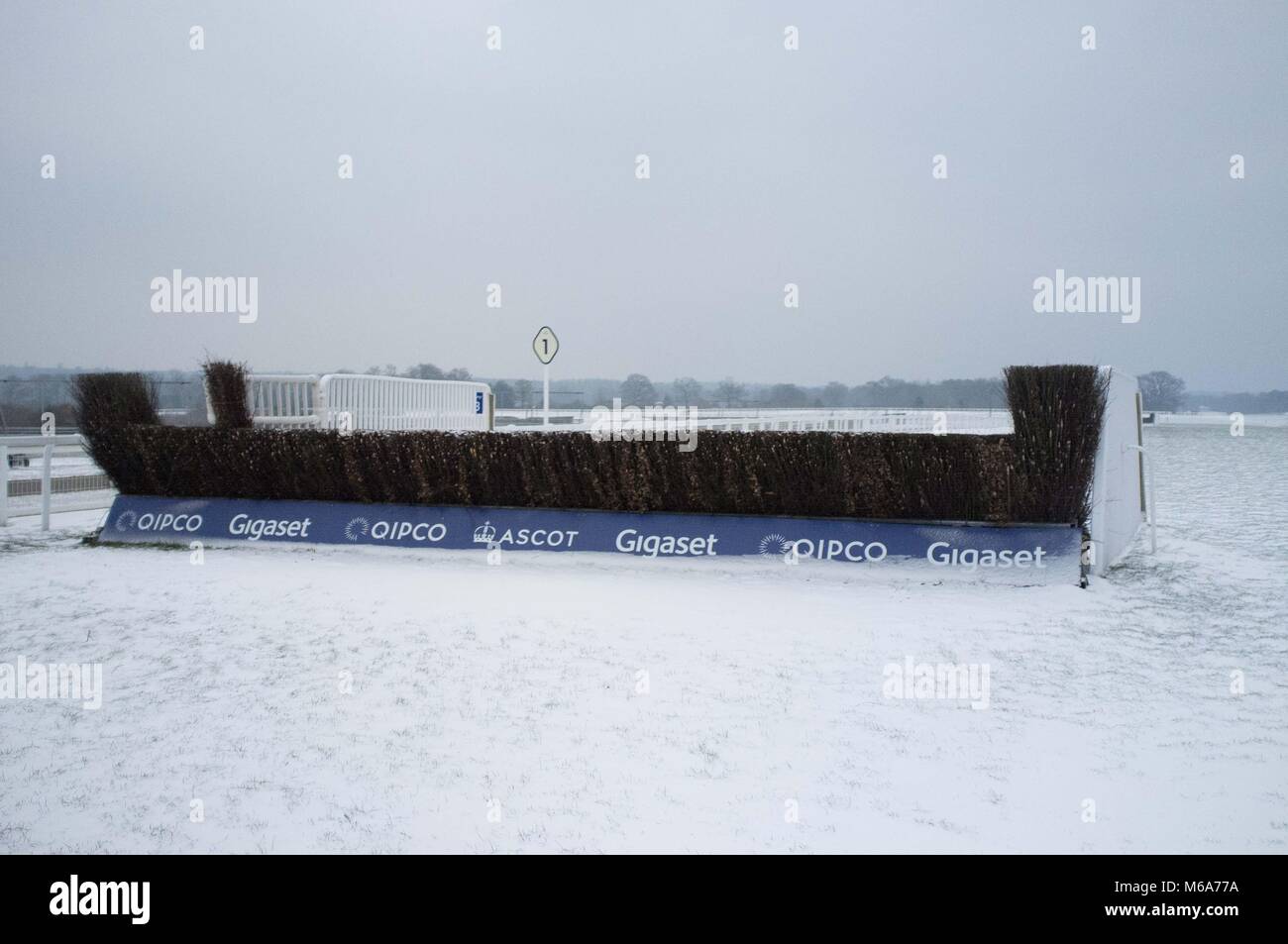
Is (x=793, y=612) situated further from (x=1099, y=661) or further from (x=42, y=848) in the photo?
(x=42, y=848)

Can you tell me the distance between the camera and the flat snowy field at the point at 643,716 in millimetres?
3848

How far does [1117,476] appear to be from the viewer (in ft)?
34.1

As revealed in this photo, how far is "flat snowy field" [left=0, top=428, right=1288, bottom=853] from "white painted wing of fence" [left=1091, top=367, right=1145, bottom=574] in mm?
644

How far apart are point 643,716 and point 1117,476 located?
25.1ft

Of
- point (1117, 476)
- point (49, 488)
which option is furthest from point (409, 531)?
point (1117, 476)

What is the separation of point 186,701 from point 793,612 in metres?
4.74

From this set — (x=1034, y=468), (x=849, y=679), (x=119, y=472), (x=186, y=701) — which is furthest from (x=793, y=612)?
(x=119, y=472)

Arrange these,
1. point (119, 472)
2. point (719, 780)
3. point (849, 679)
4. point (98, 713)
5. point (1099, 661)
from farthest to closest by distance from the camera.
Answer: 1. point (119, 472)
2. point (1099, 661)
3. point (849, 679)
4. point (98, 713)
5. point (719, 780)

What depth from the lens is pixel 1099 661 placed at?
638 centimetres

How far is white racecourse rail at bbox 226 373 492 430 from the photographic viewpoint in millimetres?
13297

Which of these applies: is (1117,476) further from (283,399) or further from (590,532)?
(283,399)

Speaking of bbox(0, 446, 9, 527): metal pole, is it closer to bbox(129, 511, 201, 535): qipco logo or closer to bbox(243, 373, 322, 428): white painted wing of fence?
bbox(129, 511, 201, 535): qipco logo

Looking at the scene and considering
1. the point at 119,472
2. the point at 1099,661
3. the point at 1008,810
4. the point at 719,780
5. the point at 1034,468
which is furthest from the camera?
the point at 119,472

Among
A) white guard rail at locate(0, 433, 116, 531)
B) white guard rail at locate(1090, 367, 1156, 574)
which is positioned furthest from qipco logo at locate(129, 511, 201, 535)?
white guard rail at locate(1090, 367, 1156, 574)
